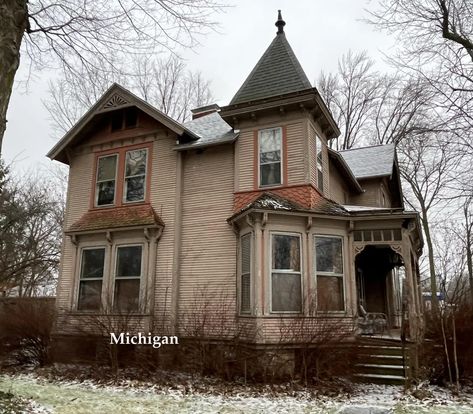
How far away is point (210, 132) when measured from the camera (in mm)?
12742

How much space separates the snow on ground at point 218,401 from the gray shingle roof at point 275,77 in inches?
295

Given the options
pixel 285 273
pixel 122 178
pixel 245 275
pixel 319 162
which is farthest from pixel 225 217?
pixel 122 178

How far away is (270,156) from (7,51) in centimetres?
654

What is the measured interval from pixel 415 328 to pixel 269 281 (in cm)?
347

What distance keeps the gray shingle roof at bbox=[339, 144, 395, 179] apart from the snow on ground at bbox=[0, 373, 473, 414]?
361 inches

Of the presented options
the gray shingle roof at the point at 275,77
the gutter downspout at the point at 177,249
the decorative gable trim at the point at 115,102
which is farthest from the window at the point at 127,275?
the gray shingle roof at the point at 275,77

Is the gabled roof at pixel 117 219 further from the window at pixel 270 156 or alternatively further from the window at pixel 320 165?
the window at pixel 320 165

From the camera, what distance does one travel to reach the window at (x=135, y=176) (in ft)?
41.4

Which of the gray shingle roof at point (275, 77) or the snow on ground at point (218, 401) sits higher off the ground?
the gray shingle roof at point (275, 77)

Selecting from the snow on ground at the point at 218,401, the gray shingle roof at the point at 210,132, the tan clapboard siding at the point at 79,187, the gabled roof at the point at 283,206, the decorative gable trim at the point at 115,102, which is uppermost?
the decorative gable trim at the point at 115,102

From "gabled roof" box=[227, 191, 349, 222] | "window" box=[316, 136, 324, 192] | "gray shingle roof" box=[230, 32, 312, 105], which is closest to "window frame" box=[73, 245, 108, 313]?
"gabled roof" box=[227, 191, 349, 222]

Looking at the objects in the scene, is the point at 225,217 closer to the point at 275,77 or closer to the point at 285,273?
the point at 285,273

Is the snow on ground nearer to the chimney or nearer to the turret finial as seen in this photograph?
the chimney

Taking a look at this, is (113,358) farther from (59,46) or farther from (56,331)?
(59,46)
